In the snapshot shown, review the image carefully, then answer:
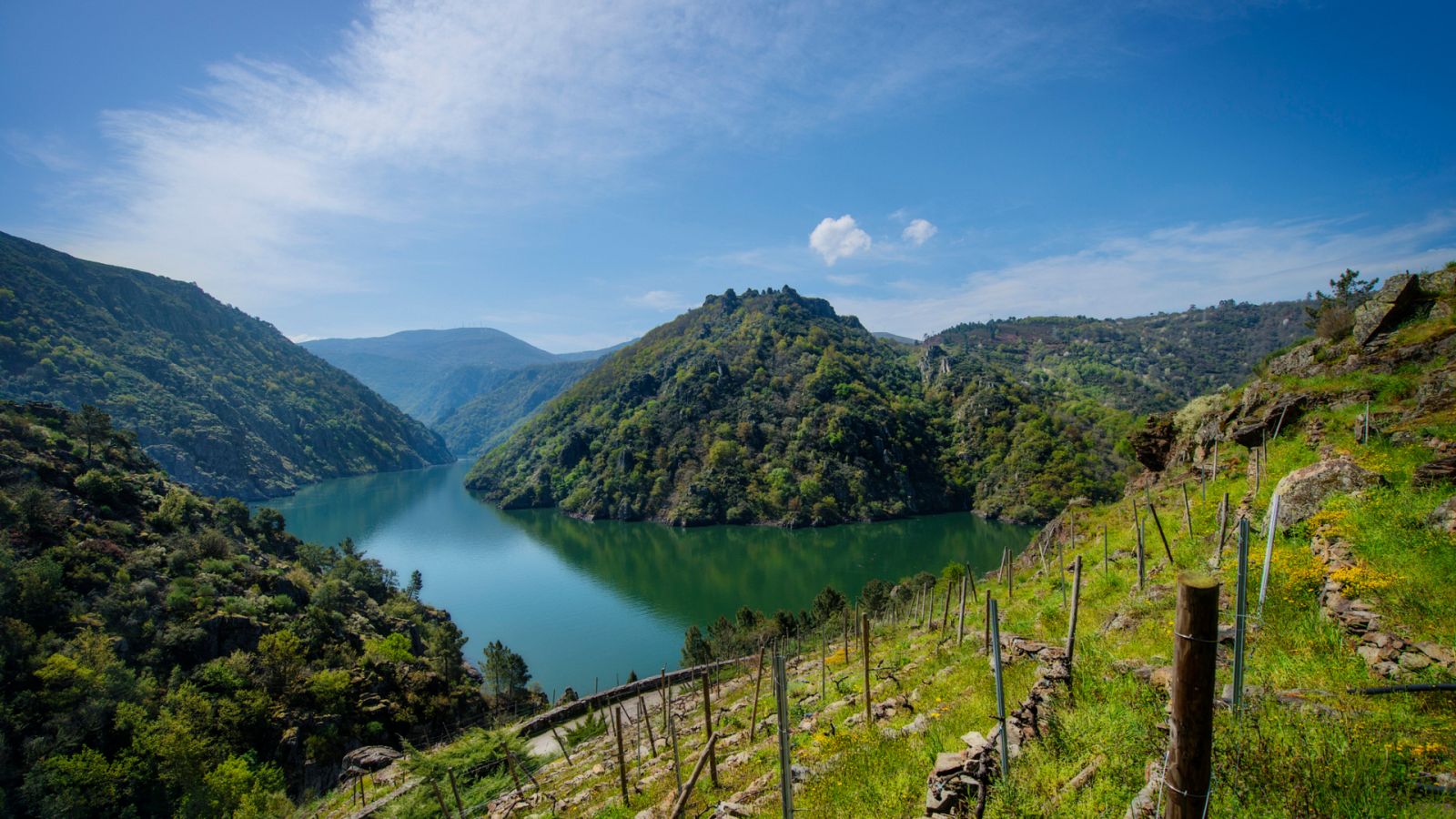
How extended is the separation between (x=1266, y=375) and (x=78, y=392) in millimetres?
195892

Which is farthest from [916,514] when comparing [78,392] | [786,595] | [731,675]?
[78,392]

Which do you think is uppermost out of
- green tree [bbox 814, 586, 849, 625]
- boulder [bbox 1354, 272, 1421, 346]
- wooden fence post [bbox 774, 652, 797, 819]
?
boulder [bbox 1354, 272, 1421, 346]

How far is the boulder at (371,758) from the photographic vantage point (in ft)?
85.7

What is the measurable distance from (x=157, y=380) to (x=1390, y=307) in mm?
214726

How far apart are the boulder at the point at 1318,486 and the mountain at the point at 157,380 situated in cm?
17560

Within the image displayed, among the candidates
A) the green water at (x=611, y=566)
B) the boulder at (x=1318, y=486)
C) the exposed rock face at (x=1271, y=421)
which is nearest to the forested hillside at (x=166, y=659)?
the green water at (x=611, y=566)

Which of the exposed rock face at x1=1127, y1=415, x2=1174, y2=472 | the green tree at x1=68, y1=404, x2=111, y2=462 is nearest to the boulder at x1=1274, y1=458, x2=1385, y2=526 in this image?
the exposed rock face at x1=1127, y1=415, x2=1174, y2=472

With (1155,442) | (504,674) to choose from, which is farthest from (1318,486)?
(504,674)

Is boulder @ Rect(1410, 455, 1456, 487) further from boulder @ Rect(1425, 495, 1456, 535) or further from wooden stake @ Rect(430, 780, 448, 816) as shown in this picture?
wooden stake @ Rect(430, 780, 448, 816)

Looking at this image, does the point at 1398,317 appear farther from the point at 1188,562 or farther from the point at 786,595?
the point at 786,595

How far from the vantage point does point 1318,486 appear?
9023 millimetres

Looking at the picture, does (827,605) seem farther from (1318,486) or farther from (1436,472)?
(1436,472)

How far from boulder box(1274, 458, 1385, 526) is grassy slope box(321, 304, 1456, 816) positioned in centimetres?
28

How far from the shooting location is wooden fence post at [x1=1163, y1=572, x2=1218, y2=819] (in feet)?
10.1
